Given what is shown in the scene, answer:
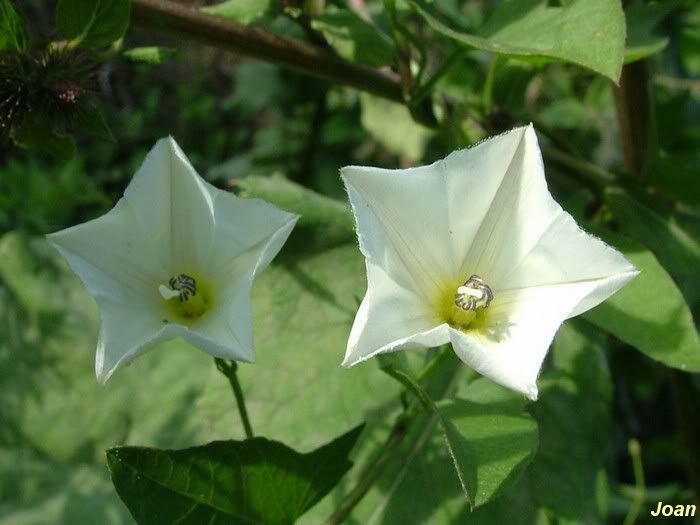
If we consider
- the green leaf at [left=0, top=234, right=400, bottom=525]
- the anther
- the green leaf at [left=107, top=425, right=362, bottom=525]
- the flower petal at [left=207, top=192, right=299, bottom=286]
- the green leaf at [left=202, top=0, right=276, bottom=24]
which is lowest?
the green leaf at [left=0, top=234, right=400, bottom=525]

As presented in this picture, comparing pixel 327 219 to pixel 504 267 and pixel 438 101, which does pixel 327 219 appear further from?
pixel 504 267

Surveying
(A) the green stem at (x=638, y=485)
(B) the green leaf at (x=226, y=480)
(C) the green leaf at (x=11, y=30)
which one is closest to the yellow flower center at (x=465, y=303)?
(B) the green leaf at (x=226, y=480)

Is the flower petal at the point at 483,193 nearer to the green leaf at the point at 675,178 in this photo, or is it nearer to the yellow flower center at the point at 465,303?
the yellow flower center at the point at 465,303

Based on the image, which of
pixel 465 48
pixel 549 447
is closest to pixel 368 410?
pixel 549 447

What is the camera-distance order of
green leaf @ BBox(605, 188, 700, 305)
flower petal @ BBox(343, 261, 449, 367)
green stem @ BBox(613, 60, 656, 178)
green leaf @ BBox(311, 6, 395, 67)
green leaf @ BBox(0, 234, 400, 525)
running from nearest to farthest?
1. flower petal @ BBox(343, 261, 449, 367)
2. green leaf @ BBox(311, 6, 395, 67)
3. green leaf @ BBox(605, 188, 700, 305)
4. green stem @ BBox(613, 60, 656, 178)
5. green leaf @ BBox(0, 234, 400, 525)

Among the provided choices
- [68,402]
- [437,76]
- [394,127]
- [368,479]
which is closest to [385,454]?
[368,479]

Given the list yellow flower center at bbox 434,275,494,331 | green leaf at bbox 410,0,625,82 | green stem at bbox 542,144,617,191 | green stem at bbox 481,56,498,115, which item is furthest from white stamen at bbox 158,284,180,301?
green stem at bbox 542,144,617,191

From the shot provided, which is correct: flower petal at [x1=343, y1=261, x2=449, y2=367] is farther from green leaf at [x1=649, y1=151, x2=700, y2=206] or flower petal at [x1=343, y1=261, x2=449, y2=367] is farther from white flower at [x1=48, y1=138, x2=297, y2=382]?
green leaf at [x1=649, y1=151, x2=700, y2=206]

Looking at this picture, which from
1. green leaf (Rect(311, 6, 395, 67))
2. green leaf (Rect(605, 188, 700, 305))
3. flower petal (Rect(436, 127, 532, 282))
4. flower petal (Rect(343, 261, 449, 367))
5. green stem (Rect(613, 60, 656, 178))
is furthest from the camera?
green stem (Rect(613, 60, 656, 178))
